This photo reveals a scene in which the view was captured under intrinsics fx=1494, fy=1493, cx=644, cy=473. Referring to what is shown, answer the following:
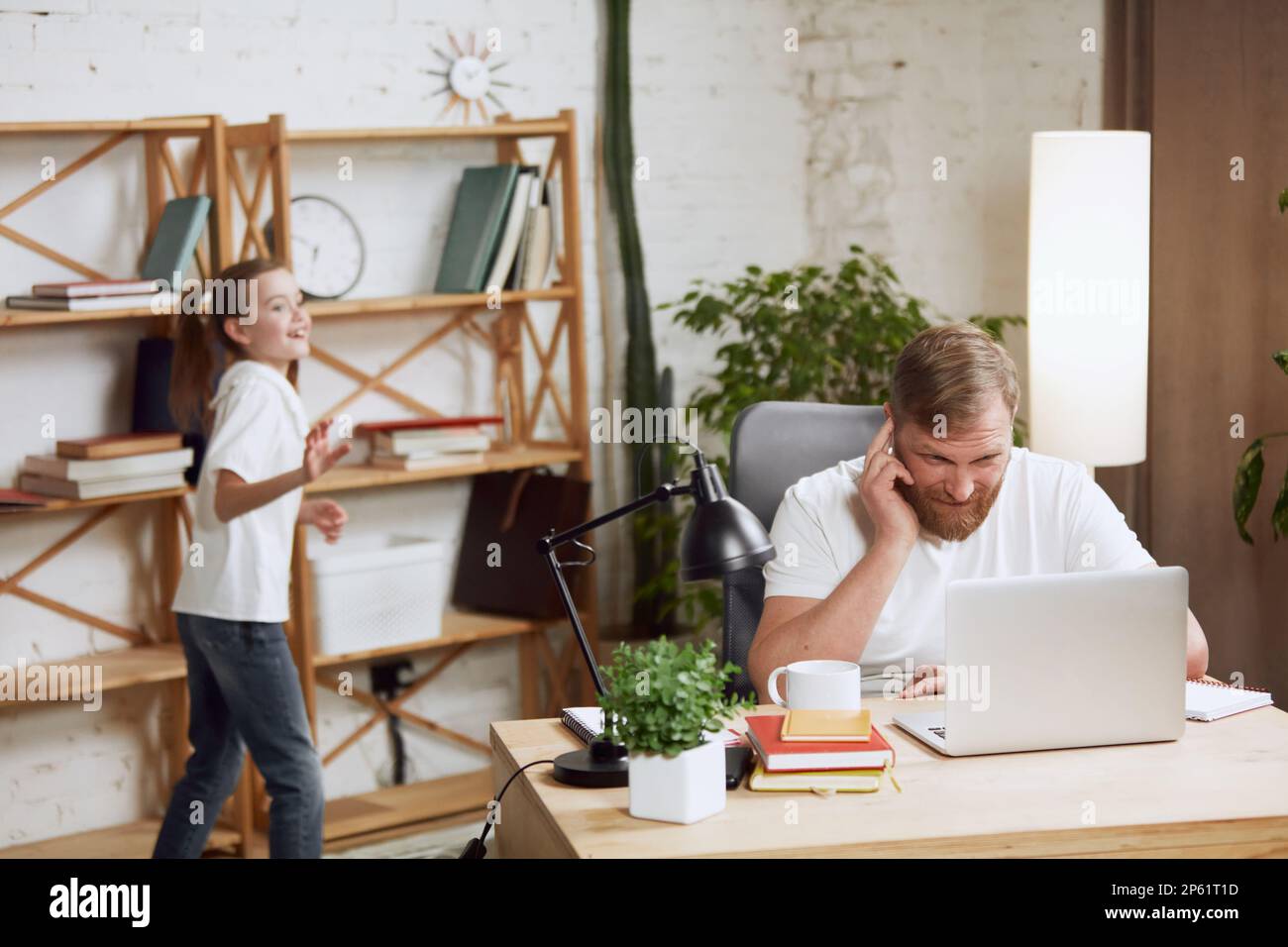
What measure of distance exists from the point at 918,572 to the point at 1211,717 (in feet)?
1.71

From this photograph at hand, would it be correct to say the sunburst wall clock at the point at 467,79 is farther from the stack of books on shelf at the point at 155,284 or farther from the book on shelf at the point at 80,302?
the book on shelf at the point at 80,302

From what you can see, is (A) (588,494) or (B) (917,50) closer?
(A) (588,494)

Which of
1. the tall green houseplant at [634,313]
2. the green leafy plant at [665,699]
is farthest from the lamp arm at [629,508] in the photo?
the tall green houseplant at [634,313]

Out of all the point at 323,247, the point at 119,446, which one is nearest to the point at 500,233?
the point at 323,247

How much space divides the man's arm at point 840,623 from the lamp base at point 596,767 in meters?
0.46

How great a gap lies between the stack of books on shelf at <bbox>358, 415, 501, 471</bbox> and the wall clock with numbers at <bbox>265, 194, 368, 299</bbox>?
367mm

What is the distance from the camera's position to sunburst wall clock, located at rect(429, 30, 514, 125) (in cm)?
389

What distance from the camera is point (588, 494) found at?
3797 millimetres

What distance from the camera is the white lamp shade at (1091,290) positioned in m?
3.34

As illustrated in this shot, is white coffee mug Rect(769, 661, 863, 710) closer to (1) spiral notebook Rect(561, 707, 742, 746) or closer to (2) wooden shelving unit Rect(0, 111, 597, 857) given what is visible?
(1) spiral notebook Rect(561, 707, 742, 746)
